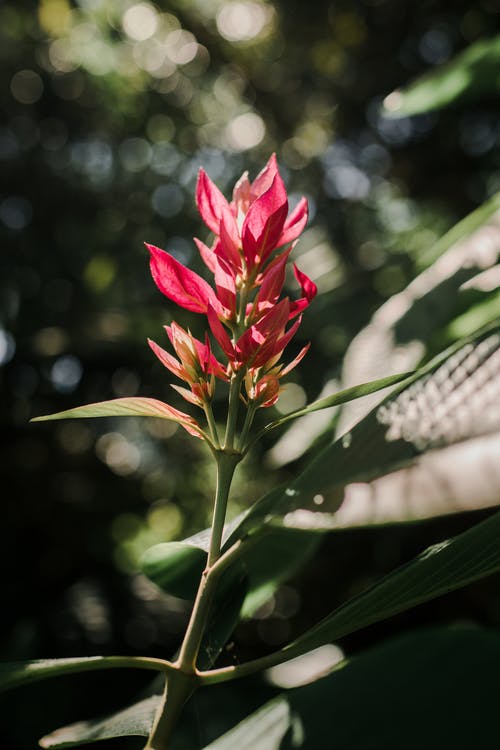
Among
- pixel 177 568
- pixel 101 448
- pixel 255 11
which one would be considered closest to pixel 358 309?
pixel 177 568

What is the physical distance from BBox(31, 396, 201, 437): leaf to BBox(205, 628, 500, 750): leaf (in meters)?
0.21

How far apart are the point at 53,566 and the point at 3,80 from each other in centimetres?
270

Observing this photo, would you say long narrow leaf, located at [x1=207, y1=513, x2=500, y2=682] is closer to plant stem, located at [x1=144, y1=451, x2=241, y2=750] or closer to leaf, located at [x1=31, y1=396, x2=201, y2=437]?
plant stem, located at [x1=144, y1=451, x2=241, y2=750]

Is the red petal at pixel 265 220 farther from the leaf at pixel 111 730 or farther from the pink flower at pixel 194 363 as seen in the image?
the leaf at pixel 111 730

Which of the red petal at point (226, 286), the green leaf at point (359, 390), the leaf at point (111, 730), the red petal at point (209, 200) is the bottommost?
the leaf at point (111, 730)

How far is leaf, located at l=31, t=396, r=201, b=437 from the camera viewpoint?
0.40 metres

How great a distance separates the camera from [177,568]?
0.48 m

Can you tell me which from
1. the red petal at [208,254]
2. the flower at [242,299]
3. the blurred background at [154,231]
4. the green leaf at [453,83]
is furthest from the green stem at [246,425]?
the blurred background at [154,231]

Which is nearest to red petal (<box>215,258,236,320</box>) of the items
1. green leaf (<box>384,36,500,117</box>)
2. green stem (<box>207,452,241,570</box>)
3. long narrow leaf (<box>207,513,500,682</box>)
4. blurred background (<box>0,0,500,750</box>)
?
green stem (<box>207,452,241,570</box>)

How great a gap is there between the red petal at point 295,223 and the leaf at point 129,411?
151 millimetres

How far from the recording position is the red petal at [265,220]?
0.44 metres

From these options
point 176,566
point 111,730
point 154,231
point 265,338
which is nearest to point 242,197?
point 265,338

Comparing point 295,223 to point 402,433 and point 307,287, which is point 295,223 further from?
point 402,433

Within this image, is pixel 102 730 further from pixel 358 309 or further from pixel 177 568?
pixel 358 309
